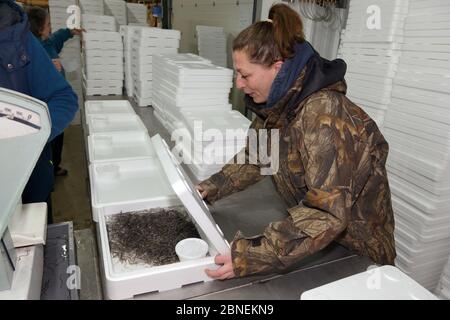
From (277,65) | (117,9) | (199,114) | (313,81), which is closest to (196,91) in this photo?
(199,114)

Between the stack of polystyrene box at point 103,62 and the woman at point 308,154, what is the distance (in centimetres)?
260

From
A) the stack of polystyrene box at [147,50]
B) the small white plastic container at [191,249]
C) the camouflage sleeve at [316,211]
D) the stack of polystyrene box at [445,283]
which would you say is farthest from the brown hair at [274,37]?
the stack of polystyrene box at [147,50]

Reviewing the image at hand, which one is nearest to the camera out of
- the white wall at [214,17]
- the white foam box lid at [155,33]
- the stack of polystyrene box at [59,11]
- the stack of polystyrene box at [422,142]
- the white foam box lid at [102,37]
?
the stack of polystyrene box at [422,142]

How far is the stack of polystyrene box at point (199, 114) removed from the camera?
1701mm

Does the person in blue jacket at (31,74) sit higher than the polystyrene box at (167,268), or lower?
higher

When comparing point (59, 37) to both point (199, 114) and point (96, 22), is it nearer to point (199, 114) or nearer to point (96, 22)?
point (96, 22)

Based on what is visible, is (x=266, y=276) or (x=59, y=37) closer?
(x=266, y=276)

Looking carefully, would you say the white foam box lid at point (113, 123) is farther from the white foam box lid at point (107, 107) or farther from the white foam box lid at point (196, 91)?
the white foam box lid at point (196, 91)

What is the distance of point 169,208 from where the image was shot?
1241mm

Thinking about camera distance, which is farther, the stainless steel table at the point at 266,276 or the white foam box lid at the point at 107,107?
the white foam box lid at the point at 107,107

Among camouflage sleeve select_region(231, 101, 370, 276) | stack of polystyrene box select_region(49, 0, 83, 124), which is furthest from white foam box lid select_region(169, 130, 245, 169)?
stack of polystyrene box select_region(49, 0, 83, 124)

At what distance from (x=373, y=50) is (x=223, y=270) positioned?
1.65m

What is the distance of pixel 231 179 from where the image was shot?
55.3 inches

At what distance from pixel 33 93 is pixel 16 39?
24 centimetres
